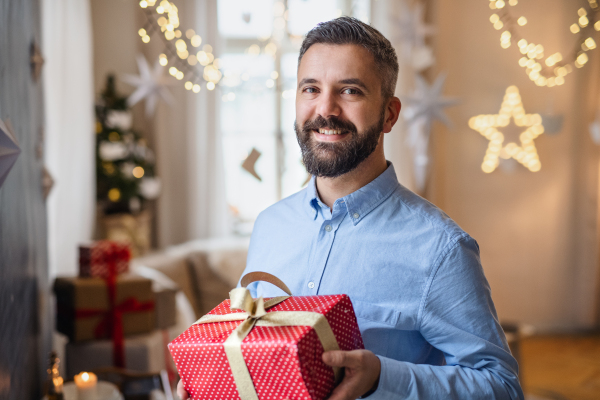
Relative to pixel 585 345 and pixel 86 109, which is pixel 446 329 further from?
pixel 585 345

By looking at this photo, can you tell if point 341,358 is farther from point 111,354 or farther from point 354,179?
point 111,354

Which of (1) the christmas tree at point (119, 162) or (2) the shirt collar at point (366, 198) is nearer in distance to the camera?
(2) the shirt collar at point (366, 198)

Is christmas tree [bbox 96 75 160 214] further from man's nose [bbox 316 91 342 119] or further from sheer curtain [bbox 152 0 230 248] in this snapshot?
man's nose [bbox 316 91 342 119]

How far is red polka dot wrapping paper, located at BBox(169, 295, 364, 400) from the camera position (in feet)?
2.64

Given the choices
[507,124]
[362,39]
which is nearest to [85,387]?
[362,39]

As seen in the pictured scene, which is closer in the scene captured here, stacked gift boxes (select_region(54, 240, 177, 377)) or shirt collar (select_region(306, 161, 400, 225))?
shirt collar (select_region(306, 161, 400, 225))

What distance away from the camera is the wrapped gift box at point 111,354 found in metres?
2.10

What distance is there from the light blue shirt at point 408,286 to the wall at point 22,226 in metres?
0.69

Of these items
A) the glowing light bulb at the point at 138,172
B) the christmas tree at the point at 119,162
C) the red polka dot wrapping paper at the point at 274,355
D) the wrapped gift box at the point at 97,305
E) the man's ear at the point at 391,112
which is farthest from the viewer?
the glowing light bulb at the point at 138,172

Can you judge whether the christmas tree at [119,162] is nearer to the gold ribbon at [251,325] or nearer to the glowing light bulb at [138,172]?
the glowing light bulb at [138,172]

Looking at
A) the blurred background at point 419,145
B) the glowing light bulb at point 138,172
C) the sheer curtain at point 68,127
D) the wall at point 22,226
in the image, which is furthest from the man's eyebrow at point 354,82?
the glowing light bulb at point 138,172

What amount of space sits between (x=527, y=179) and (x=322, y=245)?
3.74 m

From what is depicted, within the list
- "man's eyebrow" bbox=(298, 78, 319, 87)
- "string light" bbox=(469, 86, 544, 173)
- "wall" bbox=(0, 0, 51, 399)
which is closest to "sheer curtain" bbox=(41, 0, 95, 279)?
"wall" bbox=(0, 0, 51, 399)

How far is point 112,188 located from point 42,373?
1844mm
